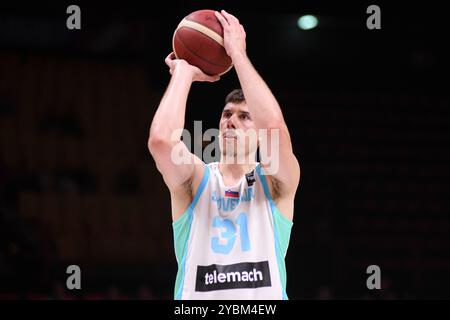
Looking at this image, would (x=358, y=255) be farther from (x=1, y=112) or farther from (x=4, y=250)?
(x=1, y=112)

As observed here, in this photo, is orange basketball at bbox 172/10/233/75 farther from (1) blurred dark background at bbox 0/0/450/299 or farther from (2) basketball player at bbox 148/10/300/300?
(1) blurred dark background at bbox 0/0/450/299

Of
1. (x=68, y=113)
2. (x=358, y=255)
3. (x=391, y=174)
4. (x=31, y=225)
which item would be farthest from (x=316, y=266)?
(x=68, y=113)

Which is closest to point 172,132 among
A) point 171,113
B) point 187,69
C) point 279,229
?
point 171,113

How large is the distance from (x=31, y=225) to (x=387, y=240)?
544 centimetres

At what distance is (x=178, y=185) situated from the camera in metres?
3.18

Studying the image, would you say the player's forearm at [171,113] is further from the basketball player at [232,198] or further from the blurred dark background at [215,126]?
the blurred dark background at [215,126]

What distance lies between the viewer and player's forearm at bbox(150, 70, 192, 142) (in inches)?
118

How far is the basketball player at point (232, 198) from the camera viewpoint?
3.05 metres

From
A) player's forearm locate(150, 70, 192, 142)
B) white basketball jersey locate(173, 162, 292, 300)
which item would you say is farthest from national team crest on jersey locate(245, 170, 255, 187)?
player's forearm locate(150, 70, 192, 142)

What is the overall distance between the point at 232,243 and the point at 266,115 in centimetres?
61

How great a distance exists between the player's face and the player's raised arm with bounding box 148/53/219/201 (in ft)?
0.67

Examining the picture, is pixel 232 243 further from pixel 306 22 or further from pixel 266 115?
pixel 306 22

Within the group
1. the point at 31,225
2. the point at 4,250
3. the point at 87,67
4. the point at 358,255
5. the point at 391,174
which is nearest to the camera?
the point at 4,250

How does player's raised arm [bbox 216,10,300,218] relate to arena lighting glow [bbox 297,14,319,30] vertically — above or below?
below
